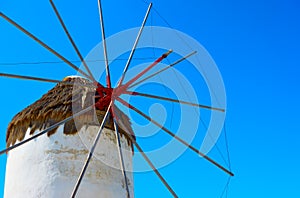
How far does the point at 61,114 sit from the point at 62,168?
95 centimetres

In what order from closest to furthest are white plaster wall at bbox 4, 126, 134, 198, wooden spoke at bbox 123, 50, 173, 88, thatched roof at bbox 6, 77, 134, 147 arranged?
1. wooden spoke at bbox 123, 50, 173, 88
2. white plaster wall at bbox 4, 126, 134, 198
3. thatched roof at bbox 6, 77, 134, 147

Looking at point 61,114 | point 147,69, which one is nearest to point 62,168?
point 61,114

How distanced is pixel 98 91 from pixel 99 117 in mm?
615

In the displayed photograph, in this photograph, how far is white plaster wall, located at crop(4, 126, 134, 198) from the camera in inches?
287

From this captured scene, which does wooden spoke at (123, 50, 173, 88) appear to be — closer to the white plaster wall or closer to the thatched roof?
the thatched roof

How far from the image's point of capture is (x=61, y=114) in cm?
783

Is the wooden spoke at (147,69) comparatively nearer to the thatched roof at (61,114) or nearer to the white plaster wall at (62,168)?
the thatched roof at (61,114)

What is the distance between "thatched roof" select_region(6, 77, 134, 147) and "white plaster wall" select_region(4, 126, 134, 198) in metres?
0.16

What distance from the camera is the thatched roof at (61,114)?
7.77m

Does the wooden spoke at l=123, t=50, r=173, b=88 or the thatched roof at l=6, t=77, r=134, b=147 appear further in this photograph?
the thatched roof at l=6, t=77, r=134, b=147

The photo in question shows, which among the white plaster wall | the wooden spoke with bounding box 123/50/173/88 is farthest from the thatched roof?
the wooden spoke with bounding box 123/50/173/88

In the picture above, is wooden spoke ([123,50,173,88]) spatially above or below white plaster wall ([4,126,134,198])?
above

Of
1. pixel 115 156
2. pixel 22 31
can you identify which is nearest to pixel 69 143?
pixel 115 156

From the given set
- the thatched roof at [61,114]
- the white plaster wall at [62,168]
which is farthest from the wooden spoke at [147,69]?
the white plaster wall at [62,168]
